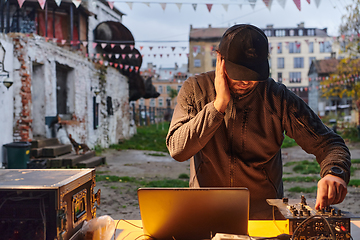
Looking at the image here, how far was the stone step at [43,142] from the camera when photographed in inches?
365

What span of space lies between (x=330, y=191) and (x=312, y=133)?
478 mm

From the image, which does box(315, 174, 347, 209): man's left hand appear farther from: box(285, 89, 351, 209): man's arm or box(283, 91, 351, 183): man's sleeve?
box(283, 91, 351, 183): man's sleeve

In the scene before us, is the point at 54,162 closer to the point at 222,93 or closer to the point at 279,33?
the point at 222,93

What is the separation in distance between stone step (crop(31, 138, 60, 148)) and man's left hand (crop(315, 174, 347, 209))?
912cm

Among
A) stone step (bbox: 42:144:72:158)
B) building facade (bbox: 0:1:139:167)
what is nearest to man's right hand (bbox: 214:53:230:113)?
building facade (bbox: 0:1:139:167)

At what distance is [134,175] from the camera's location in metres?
8.44

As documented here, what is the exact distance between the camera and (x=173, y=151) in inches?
67.4

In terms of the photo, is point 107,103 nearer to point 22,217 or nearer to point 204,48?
point 22,217

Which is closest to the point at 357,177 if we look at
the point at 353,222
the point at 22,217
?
the point at 353,222

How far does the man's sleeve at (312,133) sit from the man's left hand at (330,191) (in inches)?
7.6

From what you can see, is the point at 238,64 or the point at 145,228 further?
the point at 238,64

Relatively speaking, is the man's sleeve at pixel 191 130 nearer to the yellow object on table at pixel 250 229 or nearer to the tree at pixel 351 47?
the yellow object on table at pixel 250 229

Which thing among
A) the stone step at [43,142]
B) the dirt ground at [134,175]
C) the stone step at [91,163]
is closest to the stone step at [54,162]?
the stone step at [91,163]

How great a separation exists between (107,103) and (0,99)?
23.3 ft
